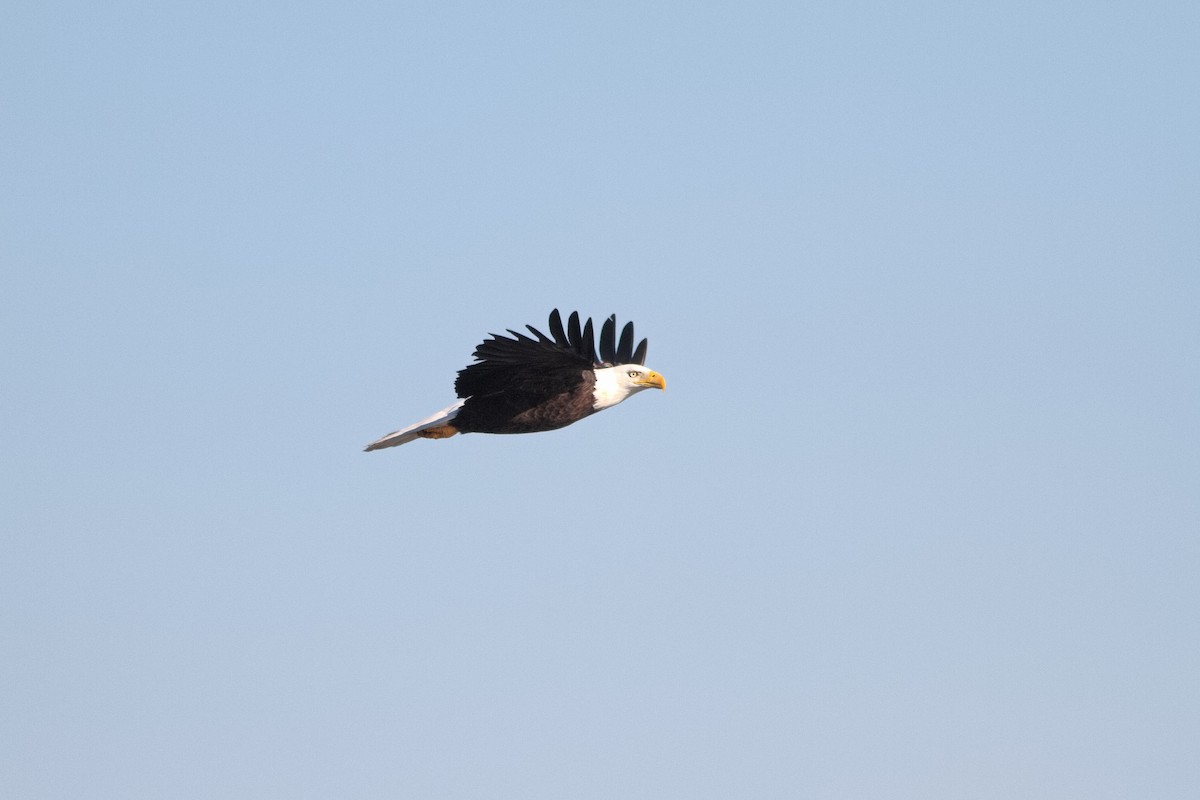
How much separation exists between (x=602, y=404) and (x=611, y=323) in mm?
1602

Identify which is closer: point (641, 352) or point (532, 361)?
point (532, 361)

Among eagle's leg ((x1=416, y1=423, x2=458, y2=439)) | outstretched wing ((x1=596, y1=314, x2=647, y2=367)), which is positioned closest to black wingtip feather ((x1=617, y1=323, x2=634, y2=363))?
outstretched wing ((x1=596, y1=314, x2=647, y2=367))

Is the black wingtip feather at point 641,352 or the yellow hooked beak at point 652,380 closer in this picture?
the yellow hooked beak at point 652,380

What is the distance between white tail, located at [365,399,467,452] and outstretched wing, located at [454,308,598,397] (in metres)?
0.69

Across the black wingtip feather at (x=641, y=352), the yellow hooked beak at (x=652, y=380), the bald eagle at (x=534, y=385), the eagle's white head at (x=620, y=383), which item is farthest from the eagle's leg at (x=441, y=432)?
the black wingtip feather at (x=641, y=352)

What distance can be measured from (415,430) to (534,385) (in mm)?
1694

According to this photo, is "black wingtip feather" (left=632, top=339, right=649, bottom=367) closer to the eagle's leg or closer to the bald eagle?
the bald eagle

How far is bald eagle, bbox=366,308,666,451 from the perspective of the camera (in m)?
17.8

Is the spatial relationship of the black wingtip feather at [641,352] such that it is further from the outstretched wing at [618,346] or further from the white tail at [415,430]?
the white tail at [415,430]

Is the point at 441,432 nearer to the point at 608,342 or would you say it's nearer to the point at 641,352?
the point at 608,342

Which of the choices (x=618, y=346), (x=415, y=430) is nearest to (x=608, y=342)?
(x=618, y=346)

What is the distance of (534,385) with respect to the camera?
60.5 ft

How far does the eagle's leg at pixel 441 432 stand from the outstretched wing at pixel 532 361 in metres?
0.72

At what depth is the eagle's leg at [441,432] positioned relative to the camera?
19359mm
